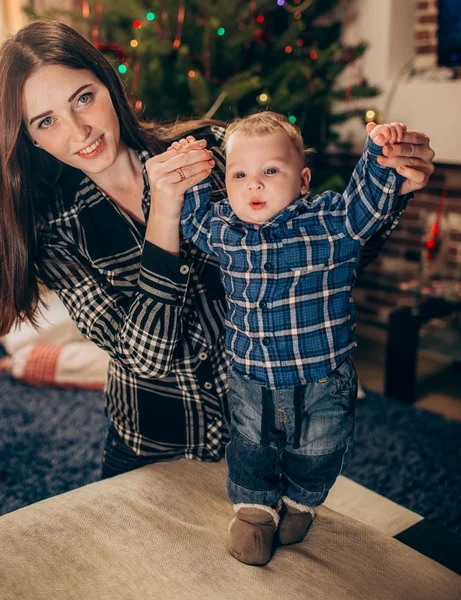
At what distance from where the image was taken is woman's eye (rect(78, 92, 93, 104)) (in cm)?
145

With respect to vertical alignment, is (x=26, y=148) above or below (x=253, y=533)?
above

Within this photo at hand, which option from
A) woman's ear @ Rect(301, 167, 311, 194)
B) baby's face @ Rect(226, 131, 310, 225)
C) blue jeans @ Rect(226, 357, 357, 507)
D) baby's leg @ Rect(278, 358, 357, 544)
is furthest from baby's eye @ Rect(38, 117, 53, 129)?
baby's leg @ Rect(278, 358, 357, 544)

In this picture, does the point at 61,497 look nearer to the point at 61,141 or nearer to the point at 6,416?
the point at 61,141

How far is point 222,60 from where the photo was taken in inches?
120

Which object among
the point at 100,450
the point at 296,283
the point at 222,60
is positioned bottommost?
the point at 100,450

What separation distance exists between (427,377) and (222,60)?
1825mm

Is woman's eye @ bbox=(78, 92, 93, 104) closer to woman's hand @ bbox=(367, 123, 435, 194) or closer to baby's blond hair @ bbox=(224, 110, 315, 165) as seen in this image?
baby's blond hair @ bbox=(224, 110, 315, 165)

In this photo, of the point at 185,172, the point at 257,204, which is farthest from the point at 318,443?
the point at 185,172

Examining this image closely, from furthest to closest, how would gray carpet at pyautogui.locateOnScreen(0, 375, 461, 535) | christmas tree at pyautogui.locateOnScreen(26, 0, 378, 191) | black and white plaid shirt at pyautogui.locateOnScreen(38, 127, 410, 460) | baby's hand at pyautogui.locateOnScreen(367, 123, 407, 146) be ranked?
christmas tree at pyautogui.locateOnScreen(26, 0, 378, 191)
gray carpet at pyautogui.locateOnScreen(0, 375, 461, 535)
black and white plaid shirt at pyautogui.locateOnScreen(38, 127, 410, 460)
baby's hand at pyautogui.locateOnScreen(367, 123, 407, 146)

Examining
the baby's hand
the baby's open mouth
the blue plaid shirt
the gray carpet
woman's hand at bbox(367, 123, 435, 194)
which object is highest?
the baby's hand

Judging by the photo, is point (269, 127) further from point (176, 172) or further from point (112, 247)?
point (112, 247)

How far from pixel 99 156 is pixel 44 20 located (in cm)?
35

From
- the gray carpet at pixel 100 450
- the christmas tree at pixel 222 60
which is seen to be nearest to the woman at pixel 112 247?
the gray carpet at pixel 100 450

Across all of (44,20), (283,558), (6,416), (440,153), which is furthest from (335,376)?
(440,153)
